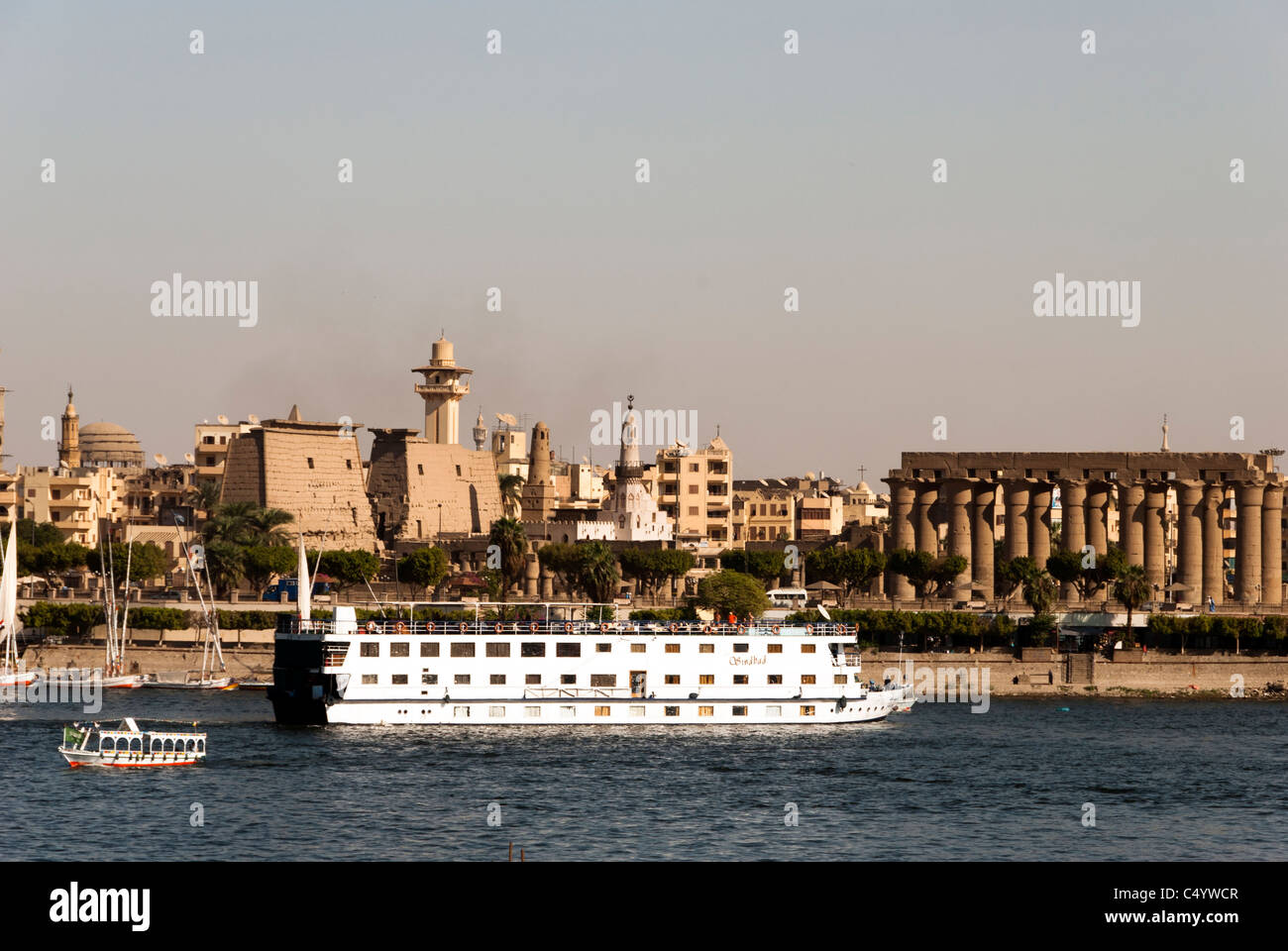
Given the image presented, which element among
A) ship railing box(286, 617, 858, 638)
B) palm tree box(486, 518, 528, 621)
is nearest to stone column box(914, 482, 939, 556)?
palm tree box(486, 518, 528, 621)

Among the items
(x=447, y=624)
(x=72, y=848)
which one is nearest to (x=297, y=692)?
(x=447, y=624)

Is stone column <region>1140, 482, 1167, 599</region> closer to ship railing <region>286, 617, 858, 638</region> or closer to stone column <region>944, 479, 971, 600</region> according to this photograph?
stone column <region>944, 479, 971, 600</region>

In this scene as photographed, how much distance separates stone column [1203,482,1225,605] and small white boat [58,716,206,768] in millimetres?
88342

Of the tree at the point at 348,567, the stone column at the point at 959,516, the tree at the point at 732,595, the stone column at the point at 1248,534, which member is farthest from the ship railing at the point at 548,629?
the stone column at the point at 1248,534

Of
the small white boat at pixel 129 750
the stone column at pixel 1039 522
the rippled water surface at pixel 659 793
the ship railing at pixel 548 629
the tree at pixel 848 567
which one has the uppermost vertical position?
the stone column at pixel 1039 522

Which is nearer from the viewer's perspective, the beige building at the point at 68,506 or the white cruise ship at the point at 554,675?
the white cruise ship at the point at 554,675

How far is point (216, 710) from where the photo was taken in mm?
94188

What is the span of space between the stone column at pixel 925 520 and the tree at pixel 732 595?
56.8 feet

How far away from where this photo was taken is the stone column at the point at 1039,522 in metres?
145

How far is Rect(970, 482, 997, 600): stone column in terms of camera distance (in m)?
142

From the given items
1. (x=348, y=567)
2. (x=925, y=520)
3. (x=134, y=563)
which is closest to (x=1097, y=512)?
(x=925, y=520)

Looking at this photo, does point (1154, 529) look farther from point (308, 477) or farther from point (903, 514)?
point (308, 477)

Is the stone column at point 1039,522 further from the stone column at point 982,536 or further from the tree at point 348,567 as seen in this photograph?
the tree at point 348,567
